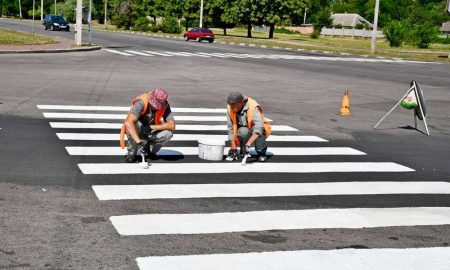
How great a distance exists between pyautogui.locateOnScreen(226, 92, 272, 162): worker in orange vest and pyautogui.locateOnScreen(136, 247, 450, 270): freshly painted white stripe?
378cm

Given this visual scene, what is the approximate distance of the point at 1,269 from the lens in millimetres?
5191

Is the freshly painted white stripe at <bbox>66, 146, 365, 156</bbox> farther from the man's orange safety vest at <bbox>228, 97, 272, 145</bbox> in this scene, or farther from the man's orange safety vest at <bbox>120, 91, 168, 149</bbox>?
the man's orange safety vest at <bbox>120, 91, 168, 149</bbox>

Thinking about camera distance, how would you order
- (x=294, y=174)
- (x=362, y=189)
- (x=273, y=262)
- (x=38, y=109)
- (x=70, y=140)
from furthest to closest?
1. (x=38, y=109)
2. (x=70, y=140)
3. (x=294, y=174)
4. (x=362, y=189)
5. (x=273, y=262)

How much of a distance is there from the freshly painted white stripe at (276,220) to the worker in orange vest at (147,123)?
244 centimetres

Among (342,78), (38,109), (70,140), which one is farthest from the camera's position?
(342,78)

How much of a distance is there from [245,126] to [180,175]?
1575mm

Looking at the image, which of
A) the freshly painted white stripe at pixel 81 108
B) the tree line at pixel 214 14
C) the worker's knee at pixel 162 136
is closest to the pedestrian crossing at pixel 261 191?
the worker's knee at pixel 162 136

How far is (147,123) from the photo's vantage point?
947cm

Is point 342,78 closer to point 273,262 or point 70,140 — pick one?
point 70,140

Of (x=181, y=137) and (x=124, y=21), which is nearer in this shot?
(x=181, y=137)

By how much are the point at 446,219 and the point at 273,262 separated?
8.51ft

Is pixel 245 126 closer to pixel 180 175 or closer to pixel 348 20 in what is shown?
pixel 180 175

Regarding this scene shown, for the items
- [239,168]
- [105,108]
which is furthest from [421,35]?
[239,168]

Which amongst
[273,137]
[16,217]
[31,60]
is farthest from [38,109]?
[31,60]
